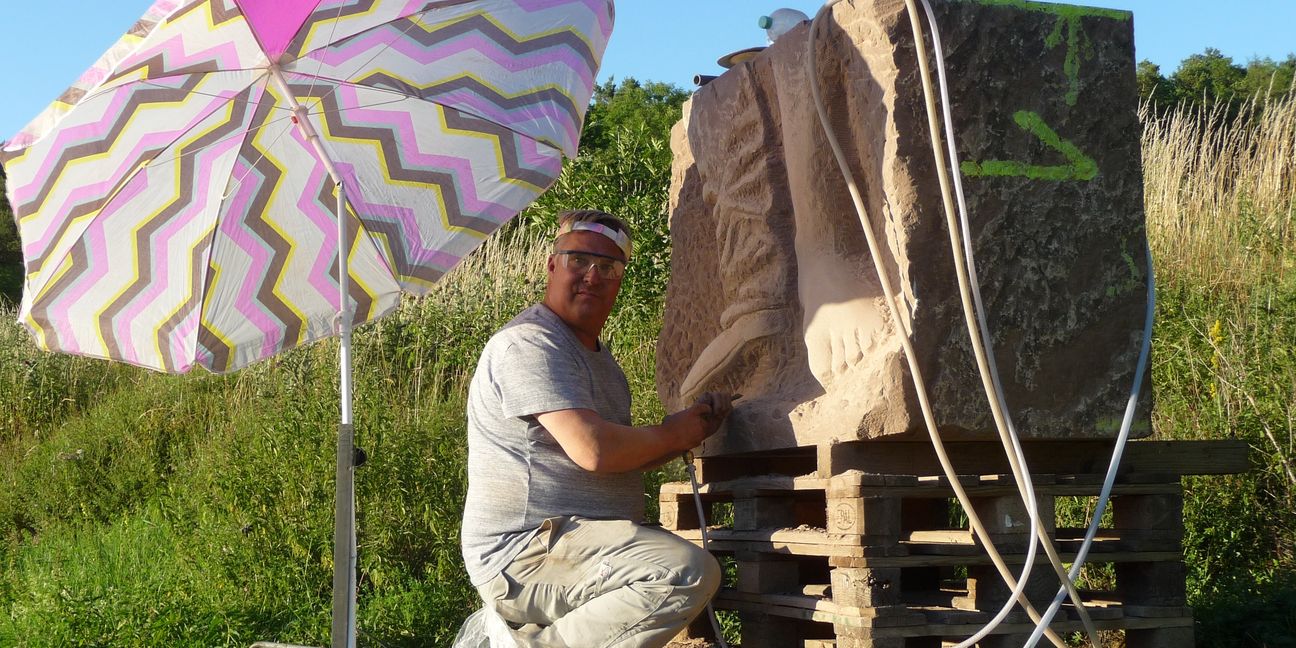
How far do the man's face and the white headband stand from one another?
13mm

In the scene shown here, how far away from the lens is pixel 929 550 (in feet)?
11.0

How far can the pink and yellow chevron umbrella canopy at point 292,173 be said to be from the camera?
3.69 meters

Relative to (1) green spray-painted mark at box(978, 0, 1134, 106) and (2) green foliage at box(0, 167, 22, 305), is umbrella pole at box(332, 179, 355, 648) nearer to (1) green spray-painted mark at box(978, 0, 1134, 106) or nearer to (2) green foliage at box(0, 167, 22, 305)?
(1) green spray-painted mark at box(978, 0, 1134, 106)

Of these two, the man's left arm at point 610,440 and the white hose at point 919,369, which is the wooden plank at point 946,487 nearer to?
the white hose at point 919,369

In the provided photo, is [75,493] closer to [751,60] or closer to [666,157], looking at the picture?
[666,157]

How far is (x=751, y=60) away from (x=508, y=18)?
0.86m

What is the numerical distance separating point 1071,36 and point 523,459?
6.59ft

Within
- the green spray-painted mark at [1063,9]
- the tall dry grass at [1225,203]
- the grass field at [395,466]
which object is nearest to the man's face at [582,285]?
the green spray-painted mark at [1063,9]

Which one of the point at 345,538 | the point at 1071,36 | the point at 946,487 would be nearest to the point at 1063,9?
the point at 1071,36

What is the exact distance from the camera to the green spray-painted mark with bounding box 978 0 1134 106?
3.52m

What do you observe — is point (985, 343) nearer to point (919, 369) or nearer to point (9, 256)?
point (919, 369)

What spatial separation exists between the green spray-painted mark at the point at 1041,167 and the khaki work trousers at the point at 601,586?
1.33 meters

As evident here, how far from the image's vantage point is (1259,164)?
715 cm

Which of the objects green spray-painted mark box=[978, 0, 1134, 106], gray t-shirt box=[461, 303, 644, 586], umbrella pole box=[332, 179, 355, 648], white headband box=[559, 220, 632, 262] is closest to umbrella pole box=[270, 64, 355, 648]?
umbrella pole box=[332, 179, 355, 648]
